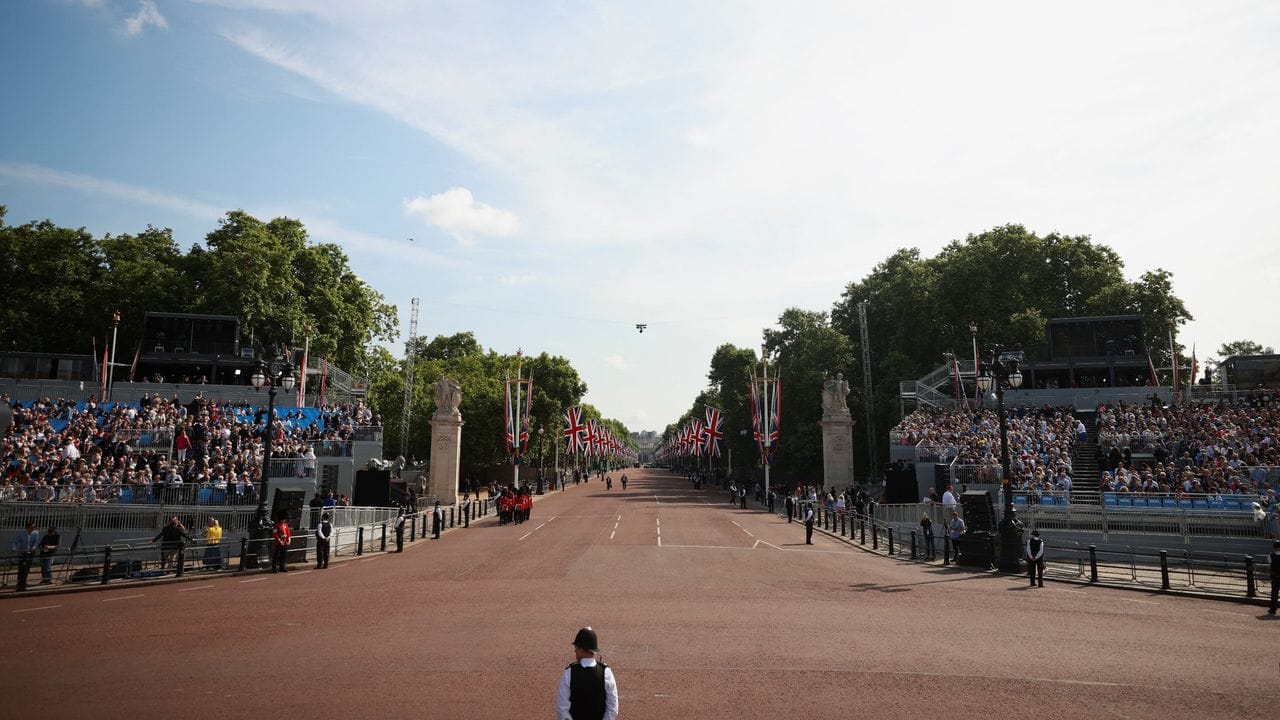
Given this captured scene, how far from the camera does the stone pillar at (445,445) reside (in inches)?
1610

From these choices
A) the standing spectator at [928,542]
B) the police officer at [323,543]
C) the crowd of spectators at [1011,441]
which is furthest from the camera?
the crowd of spectators at [1011,441]

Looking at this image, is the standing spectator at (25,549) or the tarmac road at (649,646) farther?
the standing spectator at (25,549)

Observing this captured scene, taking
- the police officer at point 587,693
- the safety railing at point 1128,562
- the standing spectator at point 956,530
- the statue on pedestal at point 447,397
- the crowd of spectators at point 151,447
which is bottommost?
the safety railing at point 1128,562

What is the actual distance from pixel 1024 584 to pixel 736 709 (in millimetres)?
12425

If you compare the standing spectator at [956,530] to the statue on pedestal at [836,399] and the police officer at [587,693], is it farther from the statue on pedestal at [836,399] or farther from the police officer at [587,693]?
the statue on pedestal at [836,399]

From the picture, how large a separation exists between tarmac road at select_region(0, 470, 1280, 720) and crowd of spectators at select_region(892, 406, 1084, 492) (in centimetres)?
1198

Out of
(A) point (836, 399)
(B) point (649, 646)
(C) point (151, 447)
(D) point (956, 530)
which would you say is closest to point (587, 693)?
(B) point (649, 646)

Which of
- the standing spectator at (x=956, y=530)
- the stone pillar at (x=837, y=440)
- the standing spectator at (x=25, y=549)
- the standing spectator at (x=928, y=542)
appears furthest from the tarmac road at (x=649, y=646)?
the stone pillar at (x=837, y=440)

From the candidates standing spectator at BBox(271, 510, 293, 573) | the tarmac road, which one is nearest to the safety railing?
the tarmac road

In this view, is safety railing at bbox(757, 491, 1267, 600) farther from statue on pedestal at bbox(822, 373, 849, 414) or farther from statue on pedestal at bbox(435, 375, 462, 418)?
statue on pedestal at bbox(435, 375, 462, 418)

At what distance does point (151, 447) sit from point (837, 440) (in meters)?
36.3

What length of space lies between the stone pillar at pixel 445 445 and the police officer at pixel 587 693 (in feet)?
122

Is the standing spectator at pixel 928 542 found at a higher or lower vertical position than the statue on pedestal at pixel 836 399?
lower

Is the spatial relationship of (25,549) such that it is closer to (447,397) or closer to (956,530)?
(447,397)
